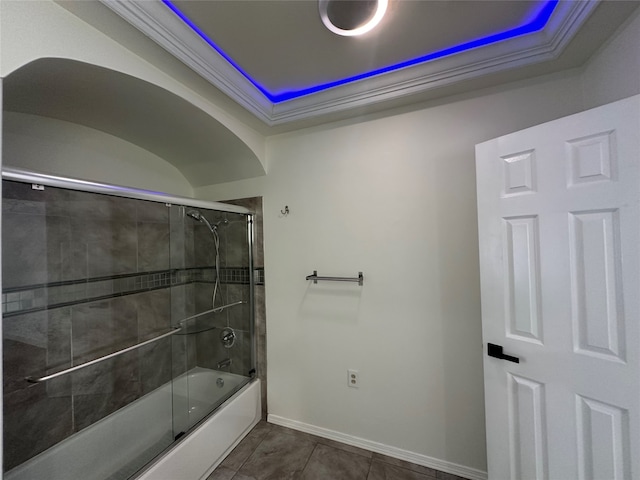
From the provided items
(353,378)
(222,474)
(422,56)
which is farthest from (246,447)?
(422,56)

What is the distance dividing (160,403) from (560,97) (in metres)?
3.37

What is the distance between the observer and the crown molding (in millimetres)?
1060

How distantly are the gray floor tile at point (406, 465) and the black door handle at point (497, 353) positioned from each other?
1.00m

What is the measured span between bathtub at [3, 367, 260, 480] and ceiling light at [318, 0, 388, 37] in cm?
248

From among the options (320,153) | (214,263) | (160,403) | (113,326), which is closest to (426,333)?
(320,153)

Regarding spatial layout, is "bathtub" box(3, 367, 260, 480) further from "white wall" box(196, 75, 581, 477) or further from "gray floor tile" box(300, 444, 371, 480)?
"gray floor tile" box(300, 444, 371, 480)

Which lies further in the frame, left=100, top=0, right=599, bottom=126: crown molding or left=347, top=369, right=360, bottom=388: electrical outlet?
left=347, top=369, right=360, bottom=388: electrical outlet

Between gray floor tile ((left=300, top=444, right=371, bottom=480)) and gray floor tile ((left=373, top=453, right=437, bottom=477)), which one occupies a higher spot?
gray floor tile ((left=300, top=444, right=371, bottom=480))

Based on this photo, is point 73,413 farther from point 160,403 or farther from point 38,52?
point 38,52

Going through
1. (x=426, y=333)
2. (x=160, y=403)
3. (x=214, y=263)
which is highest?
(x=214, y=263)

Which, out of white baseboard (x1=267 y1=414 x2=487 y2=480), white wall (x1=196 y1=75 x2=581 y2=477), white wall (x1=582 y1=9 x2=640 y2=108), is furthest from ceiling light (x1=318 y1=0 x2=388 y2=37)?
white baseboard (x1=267 y1=414 x2=487 y2=480)

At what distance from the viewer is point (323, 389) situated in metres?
1.93

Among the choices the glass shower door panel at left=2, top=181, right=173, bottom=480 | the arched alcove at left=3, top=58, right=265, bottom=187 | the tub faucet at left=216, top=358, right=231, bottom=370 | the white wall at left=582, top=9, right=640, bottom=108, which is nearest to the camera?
the white wall at left=582, top=9, right=640, bottom=108

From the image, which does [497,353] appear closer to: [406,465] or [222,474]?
[406,465]
